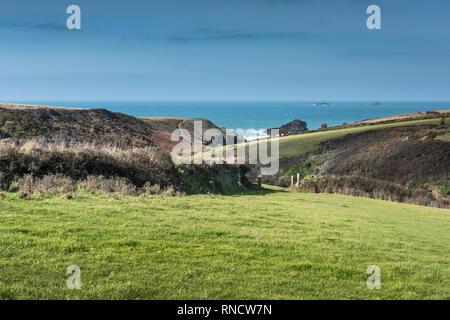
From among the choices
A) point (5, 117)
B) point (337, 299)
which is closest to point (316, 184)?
point (337, 299)

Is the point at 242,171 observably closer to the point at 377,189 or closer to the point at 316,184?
the point at 316,184

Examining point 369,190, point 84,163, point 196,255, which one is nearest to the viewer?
point 196,255

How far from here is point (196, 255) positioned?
8914 mm

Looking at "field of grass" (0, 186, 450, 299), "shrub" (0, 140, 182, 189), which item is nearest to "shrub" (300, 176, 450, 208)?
"shrub" (0, 140, 182, 189)

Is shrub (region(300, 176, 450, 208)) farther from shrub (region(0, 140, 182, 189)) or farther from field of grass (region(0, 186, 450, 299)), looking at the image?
field of grass (region(0, 186, 450, 299))

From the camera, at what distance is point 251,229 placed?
12.1m

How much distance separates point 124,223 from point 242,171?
17165 mm

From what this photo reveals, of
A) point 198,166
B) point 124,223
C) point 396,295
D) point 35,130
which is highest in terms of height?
point 35,130

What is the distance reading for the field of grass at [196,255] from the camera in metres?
7.17

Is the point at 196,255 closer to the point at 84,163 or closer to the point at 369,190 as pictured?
the point at 84,163

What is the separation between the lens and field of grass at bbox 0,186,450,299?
7.17 meters

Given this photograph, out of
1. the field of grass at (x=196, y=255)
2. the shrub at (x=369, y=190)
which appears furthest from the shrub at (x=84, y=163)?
the shrub at (x=369, y=190)

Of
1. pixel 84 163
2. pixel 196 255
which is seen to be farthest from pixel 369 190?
pixel 196 255

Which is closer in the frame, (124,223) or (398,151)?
(124,223)
